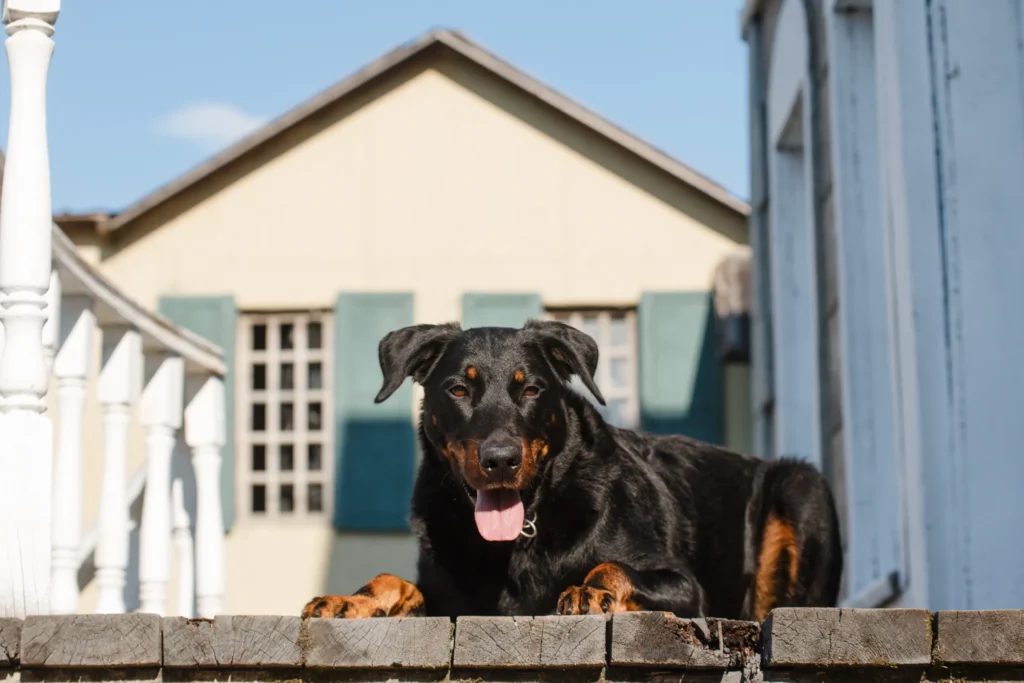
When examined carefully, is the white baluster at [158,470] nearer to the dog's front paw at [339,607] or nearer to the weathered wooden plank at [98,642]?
the dog's front paw at [339,607]

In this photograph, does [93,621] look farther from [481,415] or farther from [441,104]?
[441,104]

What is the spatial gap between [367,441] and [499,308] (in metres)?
1.73

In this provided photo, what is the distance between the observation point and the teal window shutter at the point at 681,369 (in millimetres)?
13328

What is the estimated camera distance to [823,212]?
773 cm

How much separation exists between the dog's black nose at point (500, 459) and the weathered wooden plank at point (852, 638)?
1.31 meters

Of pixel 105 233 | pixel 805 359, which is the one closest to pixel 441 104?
pixel 105 233

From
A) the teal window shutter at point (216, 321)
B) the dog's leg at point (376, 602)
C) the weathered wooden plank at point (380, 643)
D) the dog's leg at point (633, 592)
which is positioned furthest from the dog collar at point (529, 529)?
the teal window shutter at point (216, 321)

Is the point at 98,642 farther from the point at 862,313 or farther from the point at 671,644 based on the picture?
the point at 862,313

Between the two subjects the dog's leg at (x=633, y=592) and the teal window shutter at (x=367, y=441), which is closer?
the dog's leg at (x=633, y=592)

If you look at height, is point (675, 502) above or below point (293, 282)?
below

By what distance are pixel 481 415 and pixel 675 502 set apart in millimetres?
938

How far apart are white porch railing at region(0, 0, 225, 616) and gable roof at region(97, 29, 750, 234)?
26.2ft

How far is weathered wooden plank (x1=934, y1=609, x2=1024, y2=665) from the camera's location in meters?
2.83

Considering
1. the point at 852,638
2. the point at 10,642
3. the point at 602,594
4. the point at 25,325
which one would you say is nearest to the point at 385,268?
the point at 602,594
